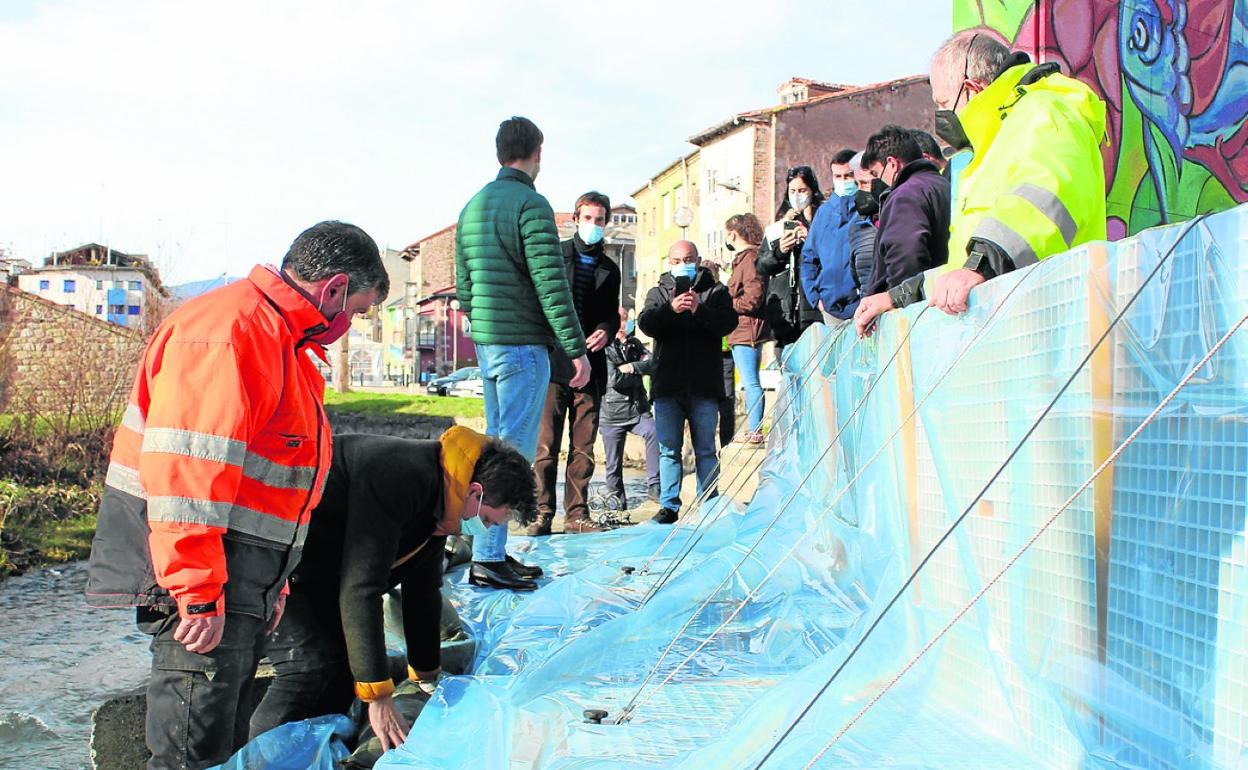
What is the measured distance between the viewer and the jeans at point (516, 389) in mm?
4523

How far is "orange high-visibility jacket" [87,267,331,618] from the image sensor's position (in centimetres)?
220

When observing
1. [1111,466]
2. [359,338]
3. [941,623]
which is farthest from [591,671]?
[359,338]

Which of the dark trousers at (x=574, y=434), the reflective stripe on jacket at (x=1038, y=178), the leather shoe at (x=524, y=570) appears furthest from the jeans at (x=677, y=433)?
the reflective stripe on jacket at (x=1038, y=178)

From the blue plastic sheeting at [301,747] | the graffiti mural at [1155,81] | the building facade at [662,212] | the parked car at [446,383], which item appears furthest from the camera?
the parked car at [446,383]

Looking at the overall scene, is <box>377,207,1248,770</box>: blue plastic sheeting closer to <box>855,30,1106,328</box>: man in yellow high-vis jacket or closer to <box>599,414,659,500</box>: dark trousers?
<box>855,30,1106,328</box>: man in yellow high-vis jacket

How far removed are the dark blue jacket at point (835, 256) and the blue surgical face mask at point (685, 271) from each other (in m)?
0.92

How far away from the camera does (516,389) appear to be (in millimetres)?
4559

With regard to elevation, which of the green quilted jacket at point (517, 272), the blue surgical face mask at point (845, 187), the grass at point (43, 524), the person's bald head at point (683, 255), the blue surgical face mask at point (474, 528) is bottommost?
the grass at point (43, 524)

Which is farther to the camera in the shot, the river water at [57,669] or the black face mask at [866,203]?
the black face mask at [866,203]

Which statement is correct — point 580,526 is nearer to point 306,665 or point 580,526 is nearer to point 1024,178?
point 306,665

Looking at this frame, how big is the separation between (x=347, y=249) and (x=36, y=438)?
10494 millimetres

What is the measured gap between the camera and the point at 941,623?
222 cm

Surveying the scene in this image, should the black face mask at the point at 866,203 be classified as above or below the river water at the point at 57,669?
above

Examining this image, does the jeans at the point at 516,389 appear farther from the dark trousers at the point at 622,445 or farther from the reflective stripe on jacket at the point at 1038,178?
the dark trousers at the point at 622,445
